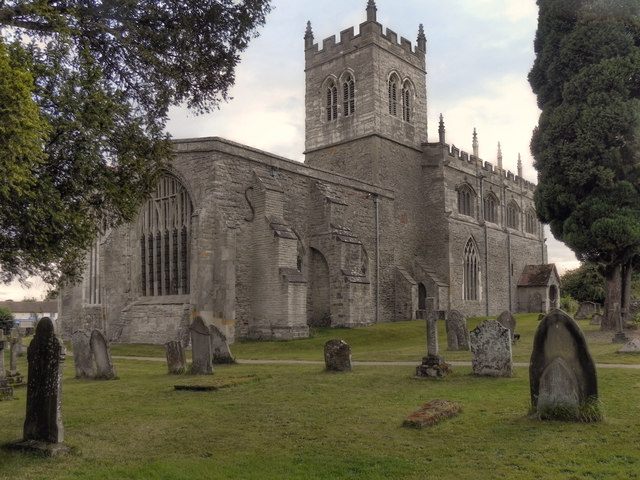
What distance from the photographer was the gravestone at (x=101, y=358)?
40.7 feet

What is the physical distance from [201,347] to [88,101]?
6107mm

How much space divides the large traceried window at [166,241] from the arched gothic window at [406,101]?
1672 cm

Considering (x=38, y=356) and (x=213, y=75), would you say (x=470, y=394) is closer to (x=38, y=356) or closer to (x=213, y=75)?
(x=38, y=356)

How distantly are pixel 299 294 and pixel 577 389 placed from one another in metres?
14.8

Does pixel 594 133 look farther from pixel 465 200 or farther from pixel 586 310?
pixel 465 200

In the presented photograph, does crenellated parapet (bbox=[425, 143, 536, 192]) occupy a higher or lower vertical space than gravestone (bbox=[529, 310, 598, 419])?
higher

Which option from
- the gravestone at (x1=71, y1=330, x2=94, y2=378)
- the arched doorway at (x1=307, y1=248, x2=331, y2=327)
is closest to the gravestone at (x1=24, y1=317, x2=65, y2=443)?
the gravestone at (x1=71, y1=330, x2=94, y2=378)

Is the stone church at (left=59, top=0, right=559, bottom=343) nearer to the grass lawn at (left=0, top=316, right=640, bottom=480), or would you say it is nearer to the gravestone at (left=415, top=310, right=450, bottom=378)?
the gravestone at (left=415, top=310, right=450, bottom=378)

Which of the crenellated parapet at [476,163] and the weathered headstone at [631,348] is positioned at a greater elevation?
the crenellated parapet at [476,163]

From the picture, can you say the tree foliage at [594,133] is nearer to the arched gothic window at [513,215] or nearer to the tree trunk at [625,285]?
the tree trunk at [625,285]

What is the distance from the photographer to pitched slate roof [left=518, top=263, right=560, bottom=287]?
39.0 m

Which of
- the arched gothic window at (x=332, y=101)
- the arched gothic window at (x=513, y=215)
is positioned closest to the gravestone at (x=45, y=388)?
the arched gothic window at (x=332, y=101)

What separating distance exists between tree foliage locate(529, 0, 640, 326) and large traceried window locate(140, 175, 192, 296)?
13.1 metres

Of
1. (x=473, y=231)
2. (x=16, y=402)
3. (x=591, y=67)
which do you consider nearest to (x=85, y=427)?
(x=16, y=402)
